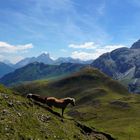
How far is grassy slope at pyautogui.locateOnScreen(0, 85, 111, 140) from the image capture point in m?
30.6

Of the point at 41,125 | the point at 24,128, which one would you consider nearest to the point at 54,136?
the point at 41,125

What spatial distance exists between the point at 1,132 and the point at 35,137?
4.02 meters

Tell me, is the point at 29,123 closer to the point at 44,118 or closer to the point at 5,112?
the point at 5,112

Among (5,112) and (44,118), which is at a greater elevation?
(5,112)

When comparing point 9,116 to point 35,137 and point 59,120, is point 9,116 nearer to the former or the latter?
point 35,137

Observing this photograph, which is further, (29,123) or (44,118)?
(44,118)

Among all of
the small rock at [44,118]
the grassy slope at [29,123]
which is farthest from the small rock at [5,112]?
the small rock at [44,118]

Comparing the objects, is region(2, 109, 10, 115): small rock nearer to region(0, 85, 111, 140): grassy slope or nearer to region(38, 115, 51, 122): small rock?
region(0, 85, 111, 140): grassy slope

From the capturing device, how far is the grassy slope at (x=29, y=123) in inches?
1206

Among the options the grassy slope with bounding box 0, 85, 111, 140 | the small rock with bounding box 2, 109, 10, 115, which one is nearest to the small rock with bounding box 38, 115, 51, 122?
the grassy slope with bounding box 0, 85, 111, 140

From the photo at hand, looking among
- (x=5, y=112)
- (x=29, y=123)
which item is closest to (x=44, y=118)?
(x=29, y=123)

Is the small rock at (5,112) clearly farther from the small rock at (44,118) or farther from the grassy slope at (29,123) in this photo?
the small rock at (44,118)

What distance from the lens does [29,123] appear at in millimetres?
33656

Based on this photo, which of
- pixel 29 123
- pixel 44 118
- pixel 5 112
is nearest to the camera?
pixel 5 112
